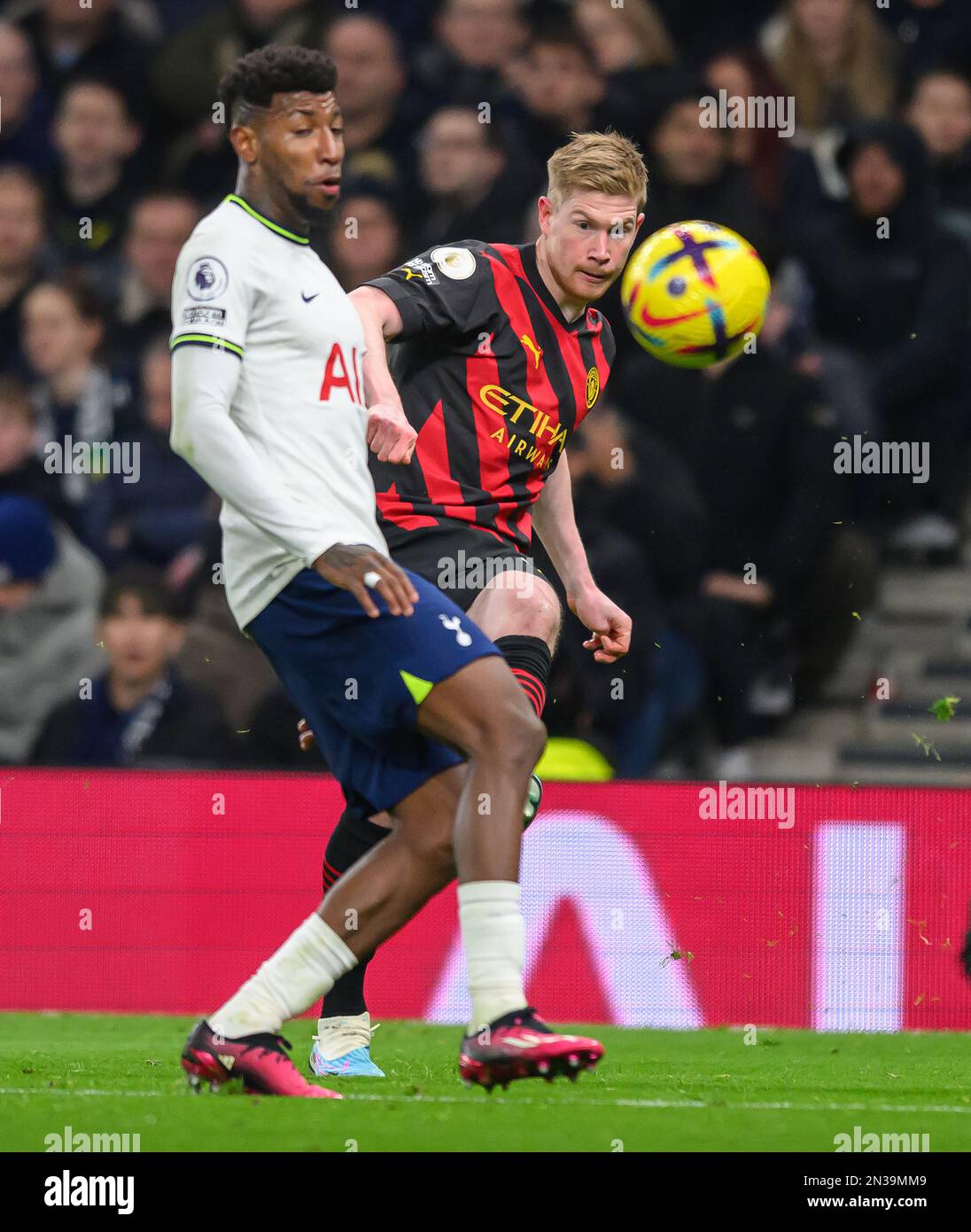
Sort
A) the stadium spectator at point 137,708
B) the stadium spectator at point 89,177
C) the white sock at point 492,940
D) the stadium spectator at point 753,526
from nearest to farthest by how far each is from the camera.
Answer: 1. the white sock at point 492,940
2. the stadium spectator at point 137,708
3. the stadium spectator at point 753,526
4. the stadium spectator at point 89,177

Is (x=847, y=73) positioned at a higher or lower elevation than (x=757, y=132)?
higher

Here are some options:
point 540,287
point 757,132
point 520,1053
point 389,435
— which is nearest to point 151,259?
point 757,132

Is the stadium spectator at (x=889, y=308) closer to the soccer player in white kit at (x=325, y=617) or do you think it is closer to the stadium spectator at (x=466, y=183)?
the stadium spectator at (x=466, y=183)

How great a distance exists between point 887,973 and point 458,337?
3.35 metres

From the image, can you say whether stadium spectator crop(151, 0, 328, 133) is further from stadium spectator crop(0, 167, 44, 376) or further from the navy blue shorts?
the navy blue shorts

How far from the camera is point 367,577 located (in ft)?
12.9

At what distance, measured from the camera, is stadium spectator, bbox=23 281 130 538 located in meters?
10.2

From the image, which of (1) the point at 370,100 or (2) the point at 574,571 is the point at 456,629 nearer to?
(2) the point at 574,571

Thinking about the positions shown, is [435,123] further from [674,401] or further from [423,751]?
[423,751]

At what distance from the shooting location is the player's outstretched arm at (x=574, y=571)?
5273 millimetres

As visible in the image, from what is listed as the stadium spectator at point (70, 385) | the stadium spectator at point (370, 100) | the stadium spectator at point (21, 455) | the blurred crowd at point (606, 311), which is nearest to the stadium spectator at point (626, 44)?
the blurred crowd at point (606, 311)

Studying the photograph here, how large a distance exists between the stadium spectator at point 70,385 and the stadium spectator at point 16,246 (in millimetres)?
112

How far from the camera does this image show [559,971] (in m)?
7.46

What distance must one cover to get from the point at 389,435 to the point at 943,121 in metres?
6.94
